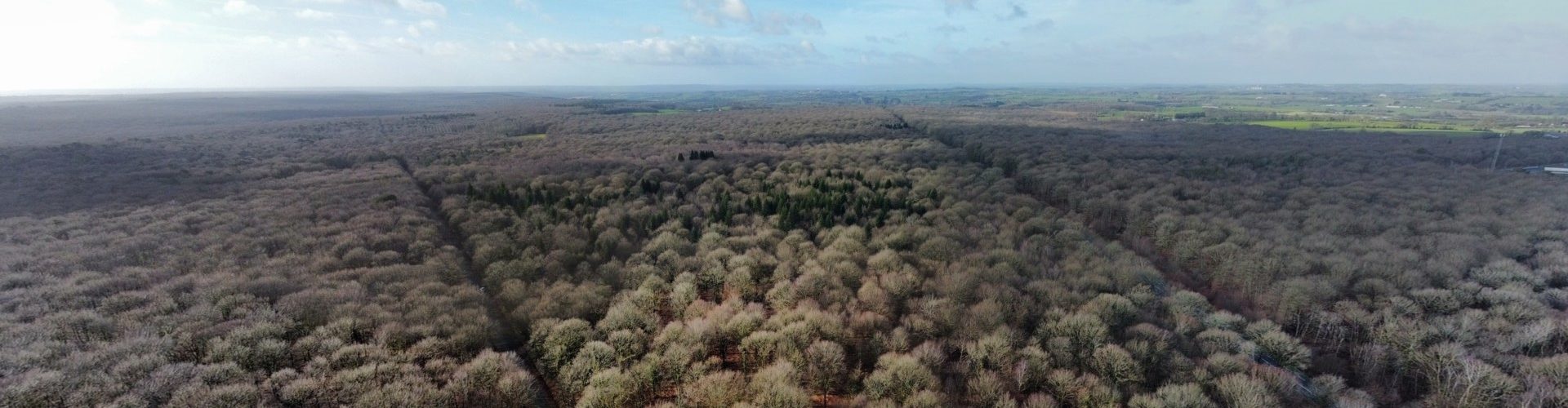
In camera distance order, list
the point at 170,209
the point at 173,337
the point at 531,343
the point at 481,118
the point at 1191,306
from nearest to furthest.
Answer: the point at 173,337 → the point at 531,343 → the point at 1191,306 → the point at 170,209 → the point at 481,118

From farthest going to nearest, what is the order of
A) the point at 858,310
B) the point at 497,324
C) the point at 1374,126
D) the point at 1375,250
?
the point at 1374,126
the point at 1375,250
the point at 858,310
the point at 497,324

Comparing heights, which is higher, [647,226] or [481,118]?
[481,118]

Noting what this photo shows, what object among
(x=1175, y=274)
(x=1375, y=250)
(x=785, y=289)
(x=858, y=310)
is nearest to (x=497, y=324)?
(x=785, y=289)

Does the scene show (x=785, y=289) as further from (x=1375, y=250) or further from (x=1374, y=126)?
(x=1374, y=126)

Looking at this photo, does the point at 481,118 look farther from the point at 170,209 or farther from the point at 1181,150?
the point at 1181,150

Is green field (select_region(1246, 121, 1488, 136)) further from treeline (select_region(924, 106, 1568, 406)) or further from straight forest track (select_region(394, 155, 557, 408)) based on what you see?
straight forest track (select_region(394, 155, 557, 408))

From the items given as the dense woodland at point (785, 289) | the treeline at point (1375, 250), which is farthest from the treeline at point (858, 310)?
the treeline at point (1375, 250)

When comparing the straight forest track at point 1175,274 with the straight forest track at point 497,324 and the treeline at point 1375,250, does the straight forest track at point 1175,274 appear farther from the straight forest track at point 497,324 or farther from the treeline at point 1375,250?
the straight forest track at point 497,324

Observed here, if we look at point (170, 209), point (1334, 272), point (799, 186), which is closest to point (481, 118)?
point (170, 209)
